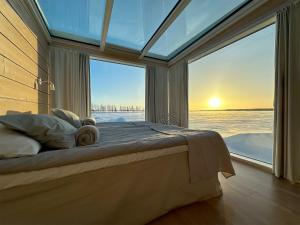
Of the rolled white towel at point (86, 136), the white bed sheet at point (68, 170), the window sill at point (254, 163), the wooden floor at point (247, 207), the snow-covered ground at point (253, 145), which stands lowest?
the wooden floor at point (247, 207)

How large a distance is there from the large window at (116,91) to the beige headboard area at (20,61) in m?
1.36

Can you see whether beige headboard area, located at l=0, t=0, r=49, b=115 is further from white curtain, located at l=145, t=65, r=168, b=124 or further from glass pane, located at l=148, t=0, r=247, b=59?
white curtain, located at l=145, t=65, r=168, b=124

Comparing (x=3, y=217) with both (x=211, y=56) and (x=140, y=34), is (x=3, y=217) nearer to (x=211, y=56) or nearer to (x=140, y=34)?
(x=140, y=34)

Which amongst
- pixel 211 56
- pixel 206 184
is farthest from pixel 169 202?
pixel 211 56

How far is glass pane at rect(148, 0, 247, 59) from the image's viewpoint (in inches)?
94.6

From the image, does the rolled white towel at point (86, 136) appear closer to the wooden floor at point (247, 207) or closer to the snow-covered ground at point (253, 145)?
the wooden floor at point (247, 207)

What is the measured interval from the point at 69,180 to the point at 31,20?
2.78 meters

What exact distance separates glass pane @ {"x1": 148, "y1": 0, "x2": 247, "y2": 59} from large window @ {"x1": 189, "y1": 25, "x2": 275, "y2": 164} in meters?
0.67

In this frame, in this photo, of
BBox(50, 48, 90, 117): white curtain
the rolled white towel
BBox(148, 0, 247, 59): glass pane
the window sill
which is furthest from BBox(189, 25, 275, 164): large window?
BBox(50, 48, 90, 117): white curtain

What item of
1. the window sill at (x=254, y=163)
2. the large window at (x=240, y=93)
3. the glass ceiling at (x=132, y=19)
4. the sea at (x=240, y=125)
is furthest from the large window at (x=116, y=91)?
the window sill at (x=254, y=163)

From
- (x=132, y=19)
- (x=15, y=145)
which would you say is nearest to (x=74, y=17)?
(x=132, y=19)

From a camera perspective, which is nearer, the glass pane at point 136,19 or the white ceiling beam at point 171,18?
the white ceiling beam at point 171,18

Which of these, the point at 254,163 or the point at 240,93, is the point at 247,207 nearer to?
the point at 254,163

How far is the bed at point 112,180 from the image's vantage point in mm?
804
